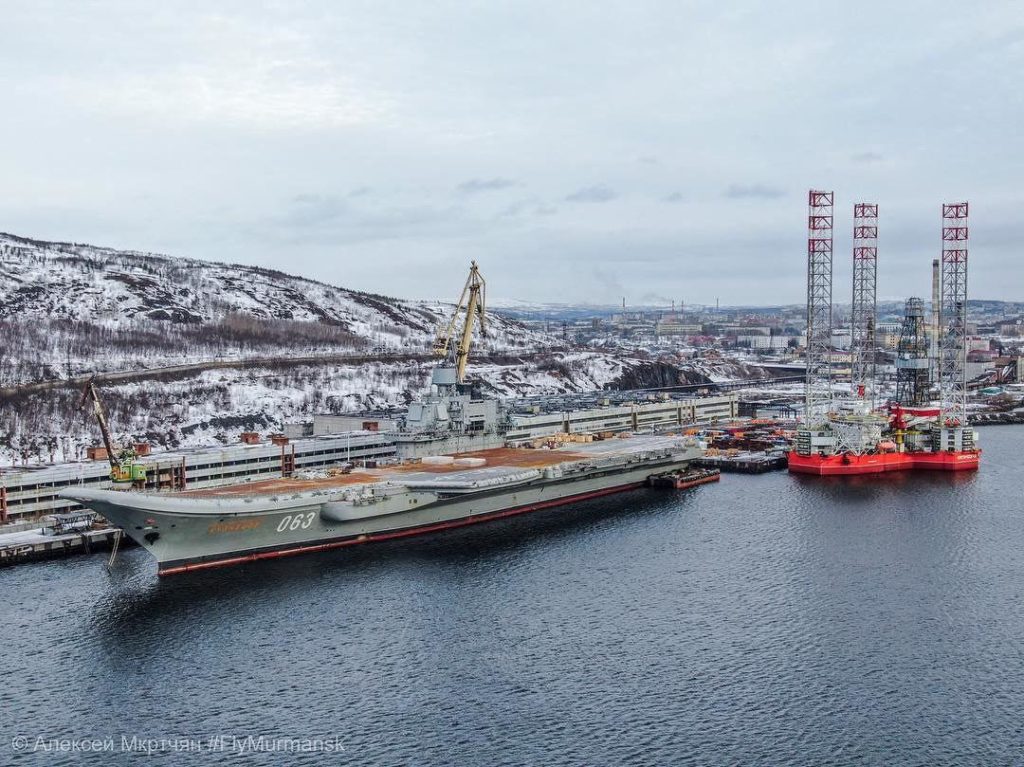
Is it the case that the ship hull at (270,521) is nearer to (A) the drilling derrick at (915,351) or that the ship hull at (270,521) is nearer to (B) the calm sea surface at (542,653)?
(B) the calm sea surface at (542,653)

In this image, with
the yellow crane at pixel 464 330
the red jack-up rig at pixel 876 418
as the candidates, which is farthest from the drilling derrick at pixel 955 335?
the yellow crane at pixel 464 330

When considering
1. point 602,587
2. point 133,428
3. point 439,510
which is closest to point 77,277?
point 133,428

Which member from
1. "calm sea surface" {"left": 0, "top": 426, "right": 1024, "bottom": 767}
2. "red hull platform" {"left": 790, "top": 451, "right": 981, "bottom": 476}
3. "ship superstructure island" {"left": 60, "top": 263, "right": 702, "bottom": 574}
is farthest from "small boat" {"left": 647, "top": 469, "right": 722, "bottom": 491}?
"calm sea surface" {"left": 0, "top": 426, "right": 1024, "bottom": 767}

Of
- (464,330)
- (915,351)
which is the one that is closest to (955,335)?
(915,351)

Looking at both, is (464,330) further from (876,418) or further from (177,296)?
(177,296)

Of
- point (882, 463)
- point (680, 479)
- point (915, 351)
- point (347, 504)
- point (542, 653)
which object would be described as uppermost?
point (915, 351)

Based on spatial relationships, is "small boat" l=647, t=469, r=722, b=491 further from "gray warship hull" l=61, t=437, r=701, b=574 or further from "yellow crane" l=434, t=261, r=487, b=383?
"yellow crane" l=434, t=261, r=487, b=383
